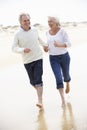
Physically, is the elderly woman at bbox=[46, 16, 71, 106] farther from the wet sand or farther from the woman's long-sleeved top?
the wet sand

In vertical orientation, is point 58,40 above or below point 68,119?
above

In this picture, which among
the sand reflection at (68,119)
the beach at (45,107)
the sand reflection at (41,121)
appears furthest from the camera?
the beach at (45,107)

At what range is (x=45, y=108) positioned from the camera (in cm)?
878

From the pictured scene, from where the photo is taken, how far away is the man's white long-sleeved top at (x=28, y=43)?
8.58m

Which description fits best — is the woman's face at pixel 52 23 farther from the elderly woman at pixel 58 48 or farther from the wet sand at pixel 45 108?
the wet sand at pixel 45 108

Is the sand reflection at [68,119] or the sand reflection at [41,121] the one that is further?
the sand reflection at [41,121]

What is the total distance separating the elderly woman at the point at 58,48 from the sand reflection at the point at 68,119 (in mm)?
232

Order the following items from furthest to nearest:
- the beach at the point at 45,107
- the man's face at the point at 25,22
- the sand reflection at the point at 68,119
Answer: the man's face at the point at 25,22
the beach at the point at 45,107
the sand reflection at the point at 68,119

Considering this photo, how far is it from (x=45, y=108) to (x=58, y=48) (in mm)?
1053

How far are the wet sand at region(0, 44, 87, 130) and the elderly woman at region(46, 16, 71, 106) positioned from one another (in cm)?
41

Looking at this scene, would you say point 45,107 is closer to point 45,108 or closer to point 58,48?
point 45,108

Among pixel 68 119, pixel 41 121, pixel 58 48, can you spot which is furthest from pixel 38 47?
pixel 68 119

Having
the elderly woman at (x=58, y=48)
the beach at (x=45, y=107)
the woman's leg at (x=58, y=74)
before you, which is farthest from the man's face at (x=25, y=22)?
the beach at (x=45, y=107)

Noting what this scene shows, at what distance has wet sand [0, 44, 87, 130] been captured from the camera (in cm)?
769
